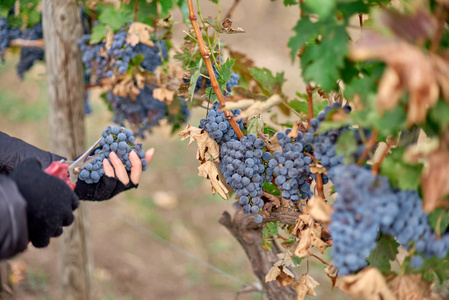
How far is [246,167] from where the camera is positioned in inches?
52.9

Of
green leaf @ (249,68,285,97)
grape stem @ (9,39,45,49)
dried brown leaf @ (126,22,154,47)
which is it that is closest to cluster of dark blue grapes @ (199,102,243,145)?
green leaf @ (249,68,285,97)

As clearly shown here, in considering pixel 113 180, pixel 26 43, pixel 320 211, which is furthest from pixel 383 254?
pixel 26 43

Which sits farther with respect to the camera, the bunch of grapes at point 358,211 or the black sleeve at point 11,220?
the black sleeve at point 11,220

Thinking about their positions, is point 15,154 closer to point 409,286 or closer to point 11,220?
point 11,220

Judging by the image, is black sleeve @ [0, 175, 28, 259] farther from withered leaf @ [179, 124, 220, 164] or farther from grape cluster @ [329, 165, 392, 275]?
grape cluster @ [329, 165, 392, 275]

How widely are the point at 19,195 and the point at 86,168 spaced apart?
32 cm

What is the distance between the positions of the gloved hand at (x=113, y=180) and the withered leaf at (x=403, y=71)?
91 cm

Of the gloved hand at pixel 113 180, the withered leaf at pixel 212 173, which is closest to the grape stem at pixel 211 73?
the withered leaf at pixel 212 173

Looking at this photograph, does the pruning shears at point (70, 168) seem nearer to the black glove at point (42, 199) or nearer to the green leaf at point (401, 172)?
the black glove at point (42, 199)

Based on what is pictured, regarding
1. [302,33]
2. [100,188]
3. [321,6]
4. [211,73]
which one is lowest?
[100,188]

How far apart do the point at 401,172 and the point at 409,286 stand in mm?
324

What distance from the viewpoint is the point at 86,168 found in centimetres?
151

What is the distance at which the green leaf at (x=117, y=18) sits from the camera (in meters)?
2.11

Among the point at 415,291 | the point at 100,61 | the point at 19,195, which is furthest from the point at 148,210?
the point at 415,291
